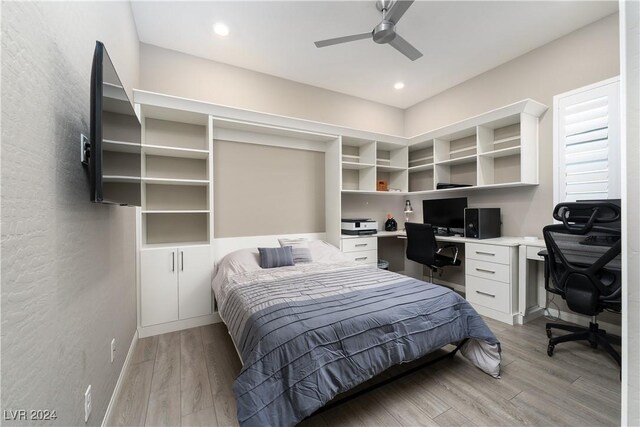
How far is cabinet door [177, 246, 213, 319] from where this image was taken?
2.68 metres

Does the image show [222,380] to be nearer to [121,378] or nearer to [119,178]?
[121,378]

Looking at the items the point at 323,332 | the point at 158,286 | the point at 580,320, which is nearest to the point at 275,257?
the point at 158,286

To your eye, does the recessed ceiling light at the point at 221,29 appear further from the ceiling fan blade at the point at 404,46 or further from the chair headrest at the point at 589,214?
Result: the chair headrest at the point at 589,214

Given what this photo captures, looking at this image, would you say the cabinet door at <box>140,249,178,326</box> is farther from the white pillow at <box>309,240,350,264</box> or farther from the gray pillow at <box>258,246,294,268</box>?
the white pillow at <box>309,240,350,264</box>

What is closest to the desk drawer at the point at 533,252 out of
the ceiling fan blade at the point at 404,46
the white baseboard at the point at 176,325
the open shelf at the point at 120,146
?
the ceiling fan blade at the point at 404,46

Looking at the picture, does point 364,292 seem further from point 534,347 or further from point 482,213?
point 482,213

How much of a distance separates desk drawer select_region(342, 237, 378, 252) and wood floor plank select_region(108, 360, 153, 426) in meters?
2.44

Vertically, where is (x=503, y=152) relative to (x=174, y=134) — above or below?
below

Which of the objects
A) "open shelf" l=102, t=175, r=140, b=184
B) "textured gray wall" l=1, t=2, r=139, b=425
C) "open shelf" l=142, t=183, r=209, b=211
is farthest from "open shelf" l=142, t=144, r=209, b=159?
"textured gray wall" l=1, t=2, r=139, b=425

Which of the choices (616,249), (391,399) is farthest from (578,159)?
(391,399)

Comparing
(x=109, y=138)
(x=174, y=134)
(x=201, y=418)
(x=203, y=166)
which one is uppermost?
(x=174, y=134)

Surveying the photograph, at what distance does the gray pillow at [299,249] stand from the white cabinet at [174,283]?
0.91m

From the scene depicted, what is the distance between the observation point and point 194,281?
274 cm

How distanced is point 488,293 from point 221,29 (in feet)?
13.5
